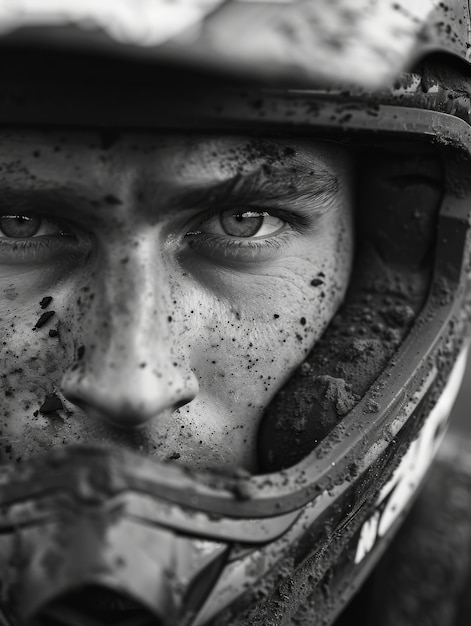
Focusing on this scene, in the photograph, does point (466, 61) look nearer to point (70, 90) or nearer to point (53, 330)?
point (70, 90)

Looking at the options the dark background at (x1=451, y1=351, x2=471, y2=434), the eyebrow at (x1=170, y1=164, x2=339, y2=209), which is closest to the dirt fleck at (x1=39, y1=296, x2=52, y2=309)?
the eyebrow at (x1=170, y1=164, x2=339, y2=209)

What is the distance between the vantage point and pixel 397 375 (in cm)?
106

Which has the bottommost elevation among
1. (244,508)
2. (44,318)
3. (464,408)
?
(244,508)

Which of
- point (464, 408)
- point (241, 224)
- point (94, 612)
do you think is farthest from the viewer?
point (464, 408)

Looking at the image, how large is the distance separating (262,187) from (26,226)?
35 cm

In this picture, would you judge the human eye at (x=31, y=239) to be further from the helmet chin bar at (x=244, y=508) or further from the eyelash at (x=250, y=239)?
the helmet chin bar at (x=244, y=508)

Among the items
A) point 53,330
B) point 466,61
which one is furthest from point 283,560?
point 466,61

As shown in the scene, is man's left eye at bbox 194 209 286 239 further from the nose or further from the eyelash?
the nose

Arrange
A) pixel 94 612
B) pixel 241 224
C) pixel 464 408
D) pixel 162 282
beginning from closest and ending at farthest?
pixel 94 612 → pixel 162 282 → pixel 241 224 → pixel 464 408

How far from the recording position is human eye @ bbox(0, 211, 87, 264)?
0.95 m

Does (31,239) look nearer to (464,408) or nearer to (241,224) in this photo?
(241,224)

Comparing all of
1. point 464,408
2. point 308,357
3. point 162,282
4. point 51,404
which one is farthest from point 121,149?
Result: point 464,408

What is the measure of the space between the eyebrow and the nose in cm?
8

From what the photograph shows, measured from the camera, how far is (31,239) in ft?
3.16
